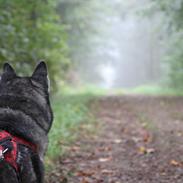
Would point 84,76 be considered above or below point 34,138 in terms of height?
above

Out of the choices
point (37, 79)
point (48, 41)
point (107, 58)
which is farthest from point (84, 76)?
point (37, 79)

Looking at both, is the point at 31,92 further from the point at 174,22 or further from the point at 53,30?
the point at 174,22

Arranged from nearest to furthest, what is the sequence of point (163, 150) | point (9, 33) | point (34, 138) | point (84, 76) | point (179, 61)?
1. point (34, 138)
2. point (163, 150)
3. point (9, 33)
4. point (179, 61)
5. point (84, 76)

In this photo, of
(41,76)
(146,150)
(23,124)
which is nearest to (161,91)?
(146,150)

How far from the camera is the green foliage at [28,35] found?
9.27 meters

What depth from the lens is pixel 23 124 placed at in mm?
3811

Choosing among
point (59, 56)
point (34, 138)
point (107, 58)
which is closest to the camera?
point (34, 138)

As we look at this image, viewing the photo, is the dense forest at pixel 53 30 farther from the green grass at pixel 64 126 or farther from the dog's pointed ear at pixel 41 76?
the dog's pointed ear at pixel 41 76

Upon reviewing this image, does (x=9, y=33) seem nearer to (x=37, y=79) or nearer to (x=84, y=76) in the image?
(x=37, y=79)

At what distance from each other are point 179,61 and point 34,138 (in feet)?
63.6

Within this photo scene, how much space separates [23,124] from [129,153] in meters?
4.16

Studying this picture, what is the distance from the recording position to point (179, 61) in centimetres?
2230

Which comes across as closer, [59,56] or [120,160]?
[120,160]

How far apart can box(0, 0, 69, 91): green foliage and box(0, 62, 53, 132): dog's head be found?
14.6 feet
